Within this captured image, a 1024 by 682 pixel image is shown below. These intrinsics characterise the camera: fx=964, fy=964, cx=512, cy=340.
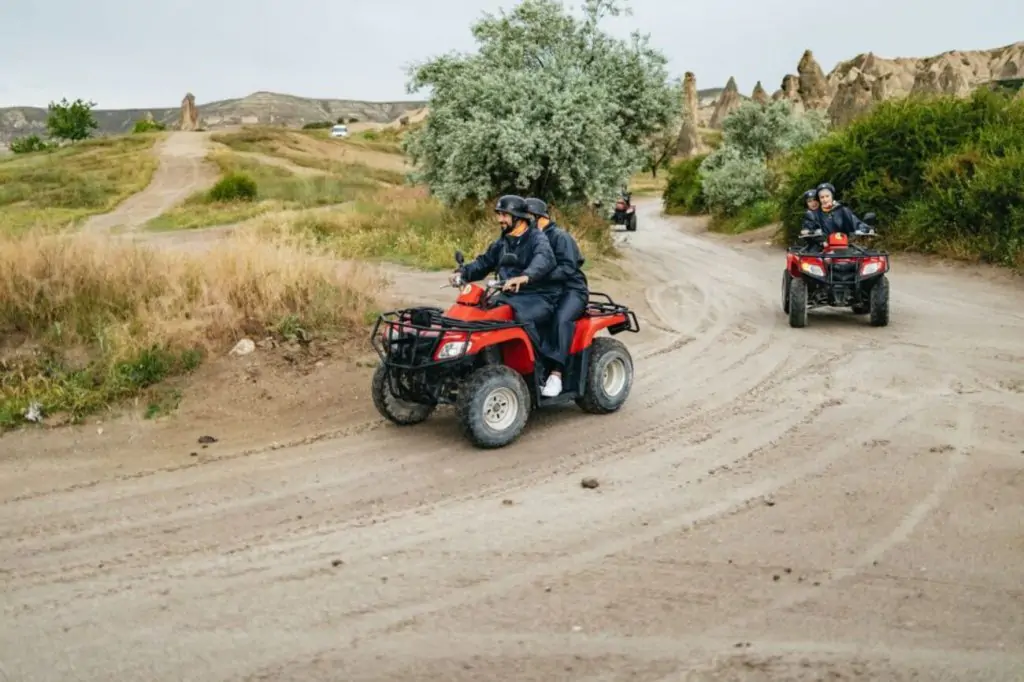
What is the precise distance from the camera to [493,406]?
7.29m

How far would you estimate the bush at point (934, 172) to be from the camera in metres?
19.0

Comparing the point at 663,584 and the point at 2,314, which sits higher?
the point at 2,314

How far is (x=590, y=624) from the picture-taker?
14.1 ft

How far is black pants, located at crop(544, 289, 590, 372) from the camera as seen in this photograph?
7758mm

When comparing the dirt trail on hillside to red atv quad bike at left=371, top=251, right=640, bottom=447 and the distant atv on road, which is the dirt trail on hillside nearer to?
the distant atv on road

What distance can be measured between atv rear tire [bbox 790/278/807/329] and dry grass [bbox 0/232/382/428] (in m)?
5.56

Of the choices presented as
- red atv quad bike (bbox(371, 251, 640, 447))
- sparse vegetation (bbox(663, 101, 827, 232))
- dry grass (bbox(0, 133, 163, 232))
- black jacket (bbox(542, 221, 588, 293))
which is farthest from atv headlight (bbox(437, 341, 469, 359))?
sparse vegetation (bbox(663, 101, 827, 232))

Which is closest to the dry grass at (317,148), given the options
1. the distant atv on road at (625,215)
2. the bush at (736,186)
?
the bush at (736,186)

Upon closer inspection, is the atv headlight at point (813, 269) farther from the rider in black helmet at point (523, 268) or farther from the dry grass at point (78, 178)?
→ the dry grass at point (78, 178)

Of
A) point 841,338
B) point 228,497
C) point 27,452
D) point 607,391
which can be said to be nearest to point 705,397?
point 607,391

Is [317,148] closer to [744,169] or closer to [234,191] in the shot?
[234,191]

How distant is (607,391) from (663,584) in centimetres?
371

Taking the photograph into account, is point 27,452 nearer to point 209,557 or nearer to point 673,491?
point 209,557

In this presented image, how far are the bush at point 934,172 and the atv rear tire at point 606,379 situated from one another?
12.6m
